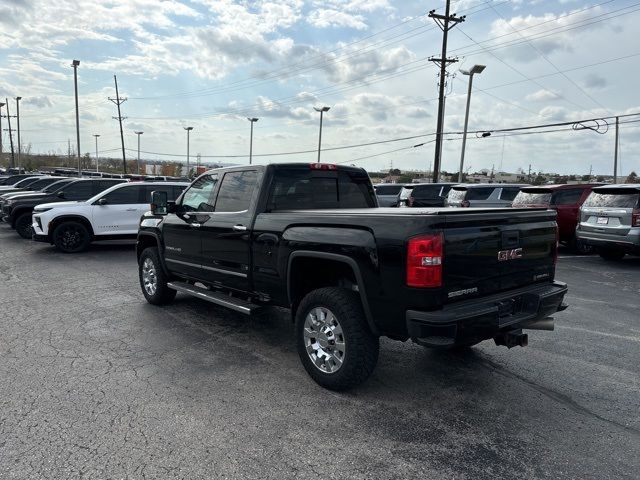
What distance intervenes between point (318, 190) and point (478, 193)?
11.6m

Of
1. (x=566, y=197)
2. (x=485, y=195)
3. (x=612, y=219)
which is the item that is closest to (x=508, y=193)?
(x=485, y=195)

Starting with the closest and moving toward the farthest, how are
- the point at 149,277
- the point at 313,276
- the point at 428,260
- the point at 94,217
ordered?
the point at 428,260, the point at 313,276, the point at 149,277, the point at 94,217

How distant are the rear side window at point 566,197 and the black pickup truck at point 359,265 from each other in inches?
359

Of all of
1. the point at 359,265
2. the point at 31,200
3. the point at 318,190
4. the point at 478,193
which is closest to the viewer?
the point at 359,265

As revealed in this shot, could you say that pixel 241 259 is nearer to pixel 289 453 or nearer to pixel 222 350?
pixel 222 350

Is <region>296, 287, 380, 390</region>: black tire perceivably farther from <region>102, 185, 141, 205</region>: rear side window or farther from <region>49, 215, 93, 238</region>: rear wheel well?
<region>49, 215, 93, 238</region>: rear wheel well

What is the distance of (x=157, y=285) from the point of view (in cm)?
665

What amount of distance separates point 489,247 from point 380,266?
0.87 meters

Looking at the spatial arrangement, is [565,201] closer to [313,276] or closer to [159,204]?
[313,276]

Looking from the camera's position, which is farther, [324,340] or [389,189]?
[389,189]

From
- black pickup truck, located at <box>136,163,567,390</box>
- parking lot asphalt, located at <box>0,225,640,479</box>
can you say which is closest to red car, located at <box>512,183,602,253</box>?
parking lot asphalt, located at <box>0,225,640,479</box>

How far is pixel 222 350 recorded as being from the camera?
4938mm

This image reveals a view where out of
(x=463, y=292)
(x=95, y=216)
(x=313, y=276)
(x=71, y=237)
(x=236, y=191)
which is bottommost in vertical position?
(x=71, y=237)

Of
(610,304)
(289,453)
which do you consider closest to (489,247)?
(289,453)
